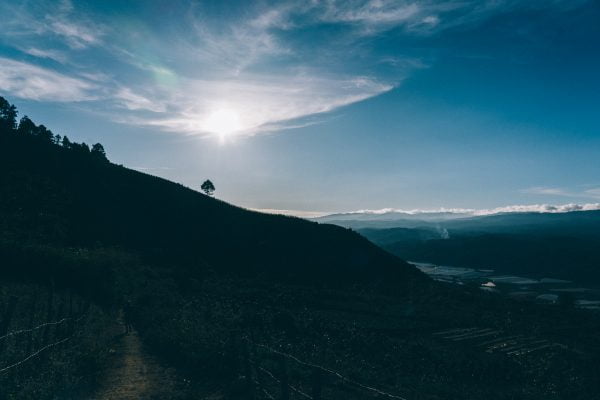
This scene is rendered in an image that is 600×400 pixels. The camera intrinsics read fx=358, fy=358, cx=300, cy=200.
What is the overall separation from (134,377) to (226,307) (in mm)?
16561

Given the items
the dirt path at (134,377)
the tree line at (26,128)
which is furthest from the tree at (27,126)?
the dirt path at (134,377)

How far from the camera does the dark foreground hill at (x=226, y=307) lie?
58.7ft

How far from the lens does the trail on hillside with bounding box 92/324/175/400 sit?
15453 mm

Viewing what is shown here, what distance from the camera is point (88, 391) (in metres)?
15.2

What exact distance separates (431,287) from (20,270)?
56196 mm

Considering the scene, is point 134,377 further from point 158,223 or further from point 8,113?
point 8,113

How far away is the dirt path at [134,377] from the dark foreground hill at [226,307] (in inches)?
24.5

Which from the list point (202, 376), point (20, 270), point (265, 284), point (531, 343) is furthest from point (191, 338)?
point (531, 343)

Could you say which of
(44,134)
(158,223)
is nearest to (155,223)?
(158,223)

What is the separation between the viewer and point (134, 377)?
677 inches

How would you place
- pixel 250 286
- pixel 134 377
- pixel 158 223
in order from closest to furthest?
pixel 134 377, pixel 250 286, pixel 158 223

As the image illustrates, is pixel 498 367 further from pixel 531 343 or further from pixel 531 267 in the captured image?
pixel 531 267

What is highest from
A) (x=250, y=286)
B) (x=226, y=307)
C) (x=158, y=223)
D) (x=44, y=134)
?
(x=44, y=134)

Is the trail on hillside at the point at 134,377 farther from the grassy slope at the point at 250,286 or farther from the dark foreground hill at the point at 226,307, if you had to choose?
the grassy slope at the point at 250,286
